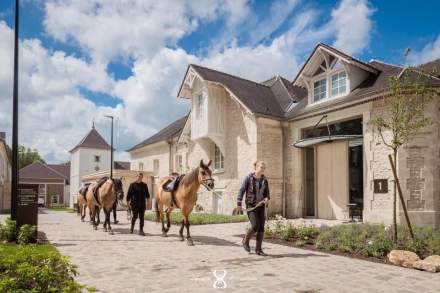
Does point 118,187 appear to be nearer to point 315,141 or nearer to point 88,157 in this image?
point 315,141

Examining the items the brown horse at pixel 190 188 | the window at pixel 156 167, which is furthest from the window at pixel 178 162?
the brown horse at pixel 190 188

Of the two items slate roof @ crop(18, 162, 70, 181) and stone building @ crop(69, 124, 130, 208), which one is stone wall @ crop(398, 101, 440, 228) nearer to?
stone building @ crop(69, 124, 130, 208)

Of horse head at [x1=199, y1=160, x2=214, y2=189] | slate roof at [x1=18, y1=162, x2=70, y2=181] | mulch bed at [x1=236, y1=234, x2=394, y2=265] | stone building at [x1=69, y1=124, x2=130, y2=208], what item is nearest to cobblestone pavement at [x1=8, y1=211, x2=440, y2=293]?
mulch bed at [x1=236, y1=234, x2=394, y2=265]

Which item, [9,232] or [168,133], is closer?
[9,232]

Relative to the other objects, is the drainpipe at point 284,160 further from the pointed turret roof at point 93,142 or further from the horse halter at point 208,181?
the pointed turret roof at point 93,142

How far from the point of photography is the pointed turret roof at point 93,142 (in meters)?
53.0

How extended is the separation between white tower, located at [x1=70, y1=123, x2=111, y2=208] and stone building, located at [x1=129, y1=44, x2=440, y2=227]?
30.6 m

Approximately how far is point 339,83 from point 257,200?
1139cm

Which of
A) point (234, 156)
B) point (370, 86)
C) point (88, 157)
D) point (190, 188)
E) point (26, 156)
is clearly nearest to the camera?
point (190, 188)

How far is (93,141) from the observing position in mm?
54031

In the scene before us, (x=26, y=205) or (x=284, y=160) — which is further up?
(x=284, y=160)
